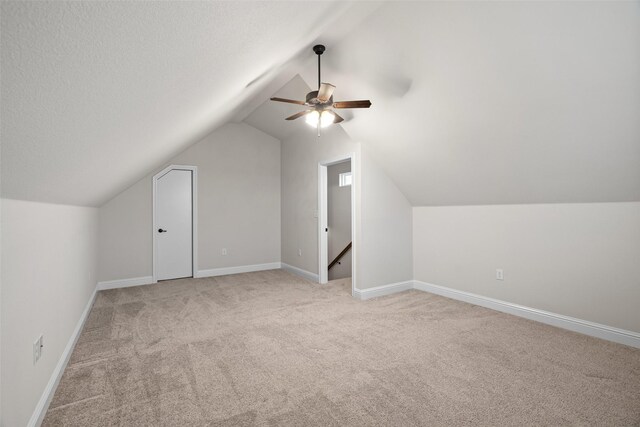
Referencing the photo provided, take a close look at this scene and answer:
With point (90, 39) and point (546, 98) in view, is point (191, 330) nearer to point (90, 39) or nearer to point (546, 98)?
point (90, 39)

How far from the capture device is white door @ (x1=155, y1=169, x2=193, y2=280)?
518 centimetres

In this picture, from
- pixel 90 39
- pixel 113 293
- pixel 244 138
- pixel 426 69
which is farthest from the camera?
pixel 244 138

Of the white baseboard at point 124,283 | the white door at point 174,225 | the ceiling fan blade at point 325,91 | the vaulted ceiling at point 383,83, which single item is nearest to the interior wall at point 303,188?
the vaulted ceiling at point 383,83

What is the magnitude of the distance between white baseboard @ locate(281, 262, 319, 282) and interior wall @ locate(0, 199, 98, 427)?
3.16m

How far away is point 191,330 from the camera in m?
3.09

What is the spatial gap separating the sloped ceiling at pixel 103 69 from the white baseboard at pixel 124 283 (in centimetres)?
320

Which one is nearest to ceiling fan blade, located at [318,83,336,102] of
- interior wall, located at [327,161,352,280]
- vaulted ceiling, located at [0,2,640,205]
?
vaulted ceiling, located at [0,2,640,205]

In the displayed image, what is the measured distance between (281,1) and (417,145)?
2.45 metres

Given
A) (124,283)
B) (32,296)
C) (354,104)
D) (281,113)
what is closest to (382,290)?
Answer: (354,104)

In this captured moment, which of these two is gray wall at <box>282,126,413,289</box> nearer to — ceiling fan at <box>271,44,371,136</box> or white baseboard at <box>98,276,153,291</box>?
ceiling fan at <box>271,44,371,136</box>

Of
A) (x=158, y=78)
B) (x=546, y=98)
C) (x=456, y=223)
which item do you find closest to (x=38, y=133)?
(x=158, y=78)

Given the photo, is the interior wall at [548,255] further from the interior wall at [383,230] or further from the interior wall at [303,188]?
the interior wall at [303,188]

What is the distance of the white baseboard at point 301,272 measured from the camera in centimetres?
513

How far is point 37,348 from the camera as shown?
174 centimetres
